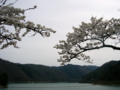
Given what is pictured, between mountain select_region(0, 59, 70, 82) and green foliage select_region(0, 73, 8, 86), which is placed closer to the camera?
green foliage select_region(0, 73, 8, 86)

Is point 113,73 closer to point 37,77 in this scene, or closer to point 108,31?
point 108,31

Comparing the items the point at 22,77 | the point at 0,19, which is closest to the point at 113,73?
the point at 22,77

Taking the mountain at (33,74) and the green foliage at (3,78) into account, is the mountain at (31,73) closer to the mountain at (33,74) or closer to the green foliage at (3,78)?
the mountain at (33,74)

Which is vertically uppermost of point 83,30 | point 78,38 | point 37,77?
point 83,30

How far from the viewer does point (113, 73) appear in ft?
243

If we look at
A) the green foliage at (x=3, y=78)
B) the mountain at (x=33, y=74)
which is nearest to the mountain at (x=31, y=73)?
the mountain at (x=33, y=74)

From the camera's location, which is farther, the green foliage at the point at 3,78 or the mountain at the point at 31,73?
the mountain at the point at 31,73

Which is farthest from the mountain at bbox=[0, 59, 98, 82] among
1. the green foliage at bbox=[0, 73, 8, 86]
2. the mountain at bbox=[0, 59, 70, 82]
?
the green foliage at bbox=[0, 73, 8, 86]

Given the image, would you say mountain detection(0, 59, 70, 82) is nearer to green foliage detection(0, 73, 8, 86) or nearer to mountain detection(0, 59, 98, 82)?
mountain detection(0, 59, 98, 82)

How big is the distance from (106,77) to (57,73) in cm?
9207

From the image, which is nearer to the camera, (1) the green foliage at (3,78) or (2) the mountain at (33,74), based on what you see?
(1) the green foliage at (3,78)

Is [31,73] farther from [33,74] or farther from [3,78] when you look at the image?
[3,78]

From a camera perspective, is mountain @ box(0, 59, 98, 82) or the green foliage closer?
the green foliage

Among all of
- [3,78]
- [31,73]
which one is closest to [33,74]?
[31,73]
